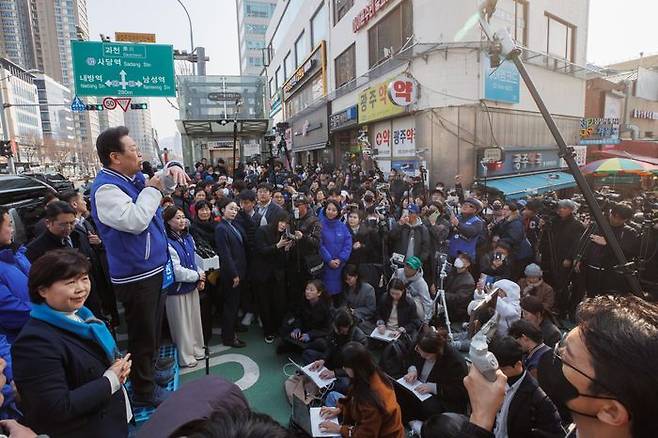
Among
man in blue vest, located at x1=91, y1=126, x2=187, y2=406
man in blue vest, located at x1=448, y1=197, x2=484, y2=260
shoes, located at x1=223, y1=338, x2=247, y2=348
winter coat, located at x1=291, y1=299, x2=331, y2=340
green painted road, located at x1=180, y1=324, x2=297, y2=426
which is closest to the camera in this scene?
man in blue vest, located at x1=91, y1=126, x2=187, y2=406

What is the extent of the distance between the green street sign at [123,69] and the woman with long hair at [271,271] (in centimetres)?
961

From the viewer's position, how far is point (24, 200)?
6.93m

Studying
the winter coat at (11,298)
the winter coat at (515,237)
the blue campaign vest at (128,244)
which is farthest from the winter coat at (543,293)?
the winter coat at (11,298)

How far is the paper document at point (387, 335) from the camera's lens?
13.8 feet

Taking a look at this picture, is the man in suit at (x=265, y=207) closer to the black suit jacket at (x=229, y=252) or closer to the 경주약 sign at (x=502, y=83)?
the black suit jacket at (x=229, y=252)

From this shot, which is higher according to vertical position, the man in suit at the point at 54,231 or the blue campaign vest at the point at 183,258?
the man in suit at the point at 54,231

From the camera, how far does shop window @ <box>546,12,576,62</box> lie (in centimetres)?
1493

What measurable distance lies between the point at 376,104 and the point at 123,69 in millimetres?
9031

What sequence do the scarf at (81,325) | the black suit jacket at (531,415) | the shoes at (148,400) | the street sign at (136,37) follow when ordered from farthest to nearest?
the street sign at (136,37)
the shoes at (148,400)
the black suit jacket at (531,415)
the scarf at (81,325)

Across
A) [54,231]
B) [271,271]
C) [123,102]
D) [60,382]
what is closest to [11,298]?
[60,382]

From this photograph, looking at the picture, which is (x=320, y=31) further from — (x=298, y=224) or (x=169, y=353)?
(x=169, y=353)

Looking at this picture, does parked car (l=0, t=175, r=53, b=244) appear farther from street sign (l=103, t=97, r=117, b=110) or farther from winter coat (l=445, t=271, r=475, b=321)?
winter coat (l=445, t=271, r=475, b=321)

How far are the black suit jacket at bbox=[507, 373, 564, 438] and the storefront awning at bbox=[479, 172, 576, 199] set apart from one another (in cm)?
1126

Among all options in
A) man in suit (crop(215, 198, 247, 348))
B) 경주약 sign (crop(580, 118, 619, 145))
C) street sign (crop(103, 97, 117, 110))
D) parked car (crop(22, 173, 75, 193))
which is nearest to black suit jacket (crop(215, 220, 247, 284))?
man in suit (crop(215, 198, 247, 348))
